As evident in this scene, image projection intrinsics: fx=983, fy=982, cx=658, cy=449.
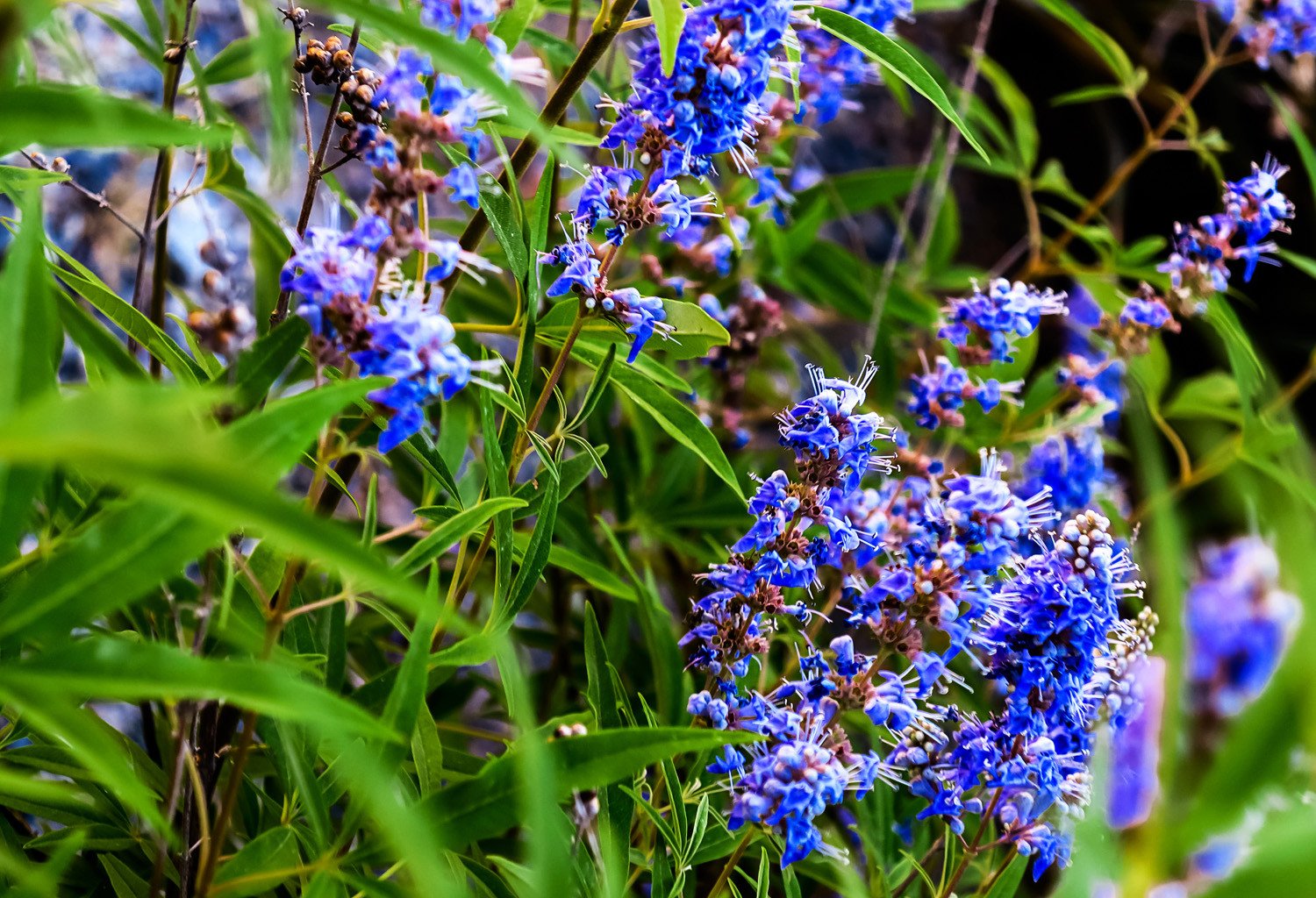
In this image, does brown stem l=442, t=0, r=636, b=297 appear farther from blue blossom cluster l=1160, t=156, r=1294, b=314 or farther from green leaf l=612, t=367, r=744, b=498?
blue blossom cluster l=1160, t=156, r=1294, b=314

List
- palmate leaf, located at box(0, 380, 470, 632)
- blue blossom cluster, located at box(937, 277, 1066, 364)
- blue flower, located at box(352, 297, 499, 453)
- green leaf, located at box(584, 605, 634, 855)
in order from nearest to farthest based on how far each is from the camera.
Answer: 1. palmate leaf, located at box(0, 380, 470, 632)
2. blue flower, located at box(352, 297, 499, 453)
3. green leaf, located at box(584, 605, 634, 855)
4. blue blossom cluster, located at box(937, 277, 1066, 364)

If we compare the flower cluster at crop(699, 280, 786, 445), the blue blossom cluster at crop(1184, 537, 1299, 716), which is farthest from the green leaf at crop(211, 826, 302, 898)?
the flower cluster at crop(699, 280, 786, 445)

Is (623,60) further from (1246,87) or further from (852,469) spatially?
(1246,87)

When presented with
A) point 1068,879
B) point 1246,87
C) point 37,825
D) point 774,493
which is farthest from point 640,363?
point 1246,87

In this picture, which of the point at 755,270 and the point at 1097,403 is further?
the point at 755,270

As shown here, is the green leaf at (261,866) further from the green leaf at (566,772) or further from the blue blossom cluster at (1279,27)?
the blue blossom cluster at (1279,27)

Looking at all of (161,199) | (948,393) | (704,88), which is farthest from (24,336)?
(948,393)
